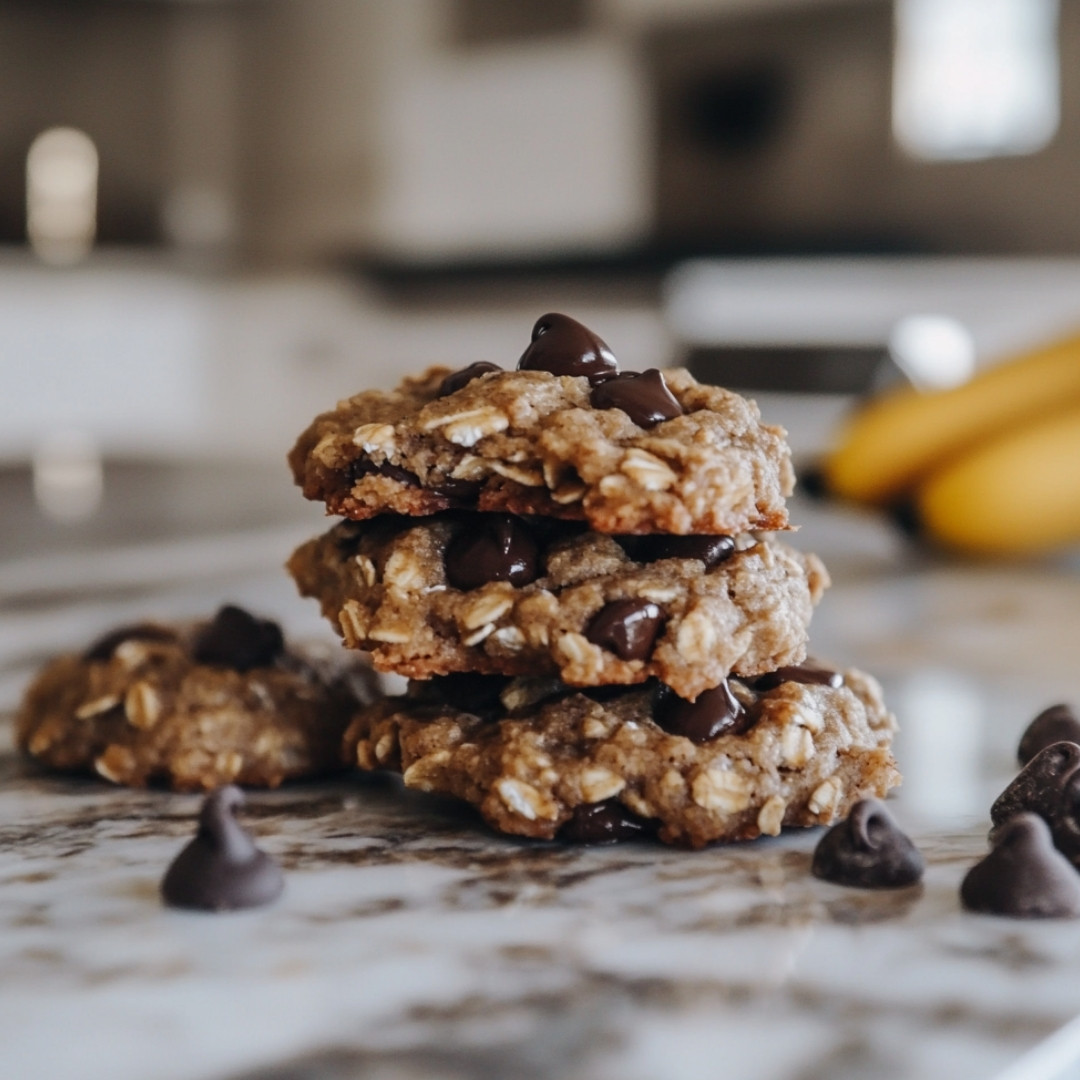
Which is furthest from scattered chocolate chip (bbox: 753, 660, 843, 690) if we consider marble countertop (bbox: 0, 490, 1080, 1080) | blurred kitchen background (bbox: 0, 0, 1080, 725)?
blurred kitchen background (bbox: 0, 0, 1080, 725)

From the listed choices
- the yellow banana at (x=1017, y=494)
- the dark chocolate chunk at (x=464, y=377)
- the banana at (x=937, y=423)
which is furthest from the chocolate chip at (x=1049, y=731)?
the banana at (x=937, y=423)

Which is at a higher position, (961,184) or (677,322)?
(961,184)

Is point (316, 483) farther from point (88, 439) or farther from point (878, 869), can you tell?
point (88, 439)

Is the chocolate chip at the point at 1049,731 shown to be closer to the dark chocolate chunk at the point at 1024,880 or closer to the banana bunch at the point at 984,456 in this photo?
the dark chocolate chunk at the point at 1024,880

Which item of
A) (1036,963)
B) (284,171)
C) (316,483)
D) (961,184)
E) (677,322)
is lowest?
(1036,963)

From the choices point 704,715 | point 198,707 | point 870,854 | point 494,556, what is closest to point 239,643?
point 198,707

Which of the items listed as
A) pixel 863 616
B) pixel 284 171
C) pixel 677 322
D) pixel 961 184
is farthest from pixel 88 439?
pixel 863 616
